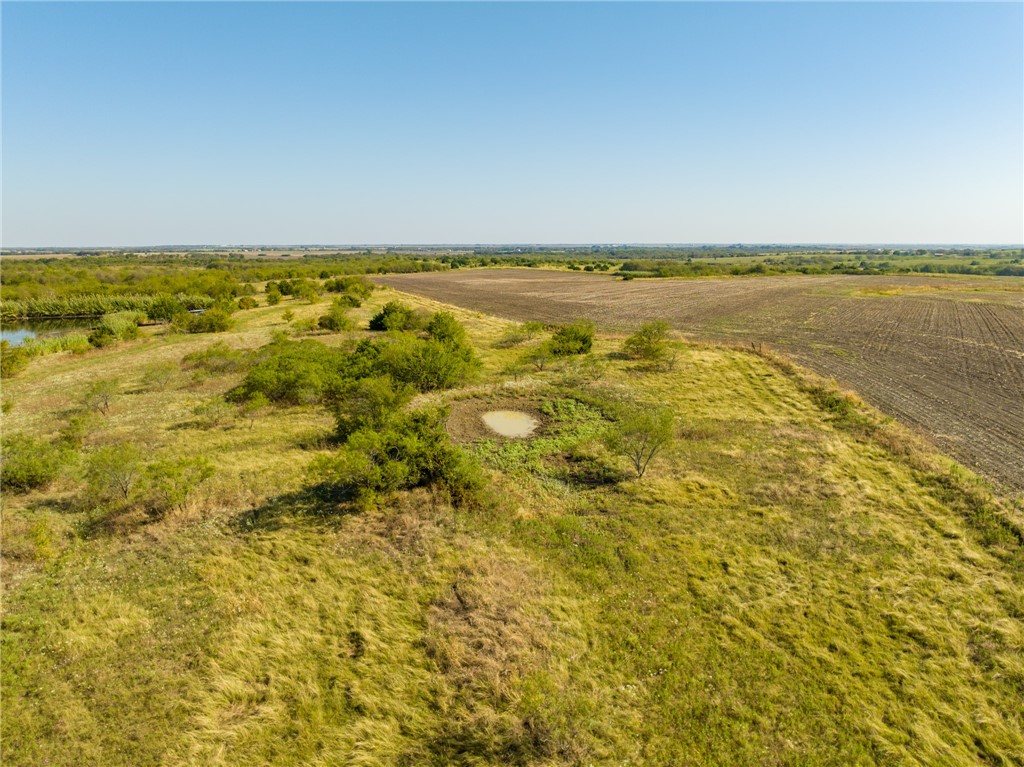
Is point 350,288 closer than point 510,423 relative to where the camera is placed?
No

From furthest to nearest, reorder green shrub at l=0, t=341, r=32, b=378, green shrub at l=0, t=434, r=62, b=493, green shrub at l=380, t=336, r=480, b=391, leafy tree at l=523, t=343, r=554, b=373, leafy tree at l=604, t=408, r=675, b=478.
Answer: leafy tree at l=523, t=343, r=554, b=373
green shrub at l=0, t=341, r=32, b=378
green shrub at l=380, t=336, r=480, b=391
leafy tree at l=604, t=408, r=675, b=478
green shrub at l=0, t=434, r=62, b=493

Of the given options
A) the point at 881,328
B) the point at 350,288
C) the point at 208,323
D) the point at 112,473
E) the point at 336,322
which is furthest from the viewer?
the point at 350,288

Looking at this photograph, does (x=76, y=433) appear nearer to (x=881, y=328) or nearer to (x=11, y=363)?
(x=11, y=363)

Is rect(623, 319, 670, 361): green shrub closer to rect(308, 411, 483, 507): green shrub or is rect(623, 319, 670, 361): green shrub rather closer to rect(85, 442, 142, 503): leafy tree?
rect(308, 411, 483, 507): green shrub

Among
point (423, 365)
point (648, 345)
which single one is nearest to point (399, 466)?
point (423, 365)

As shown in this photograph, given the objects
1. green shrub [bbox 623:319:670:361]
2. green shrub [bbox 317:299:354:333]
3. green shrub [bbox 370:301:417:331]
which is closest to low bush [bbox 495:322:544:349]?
green shrub [bbox 370:301:417:331]

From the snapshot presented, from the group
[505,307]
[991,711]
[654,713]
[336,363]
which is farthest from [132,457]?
[505,307]

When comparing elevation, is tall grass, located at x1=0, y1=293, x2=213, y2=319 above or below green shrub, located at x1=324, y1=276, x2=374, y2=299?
below

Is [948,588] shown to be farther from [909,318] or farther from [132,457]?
[909,318]
